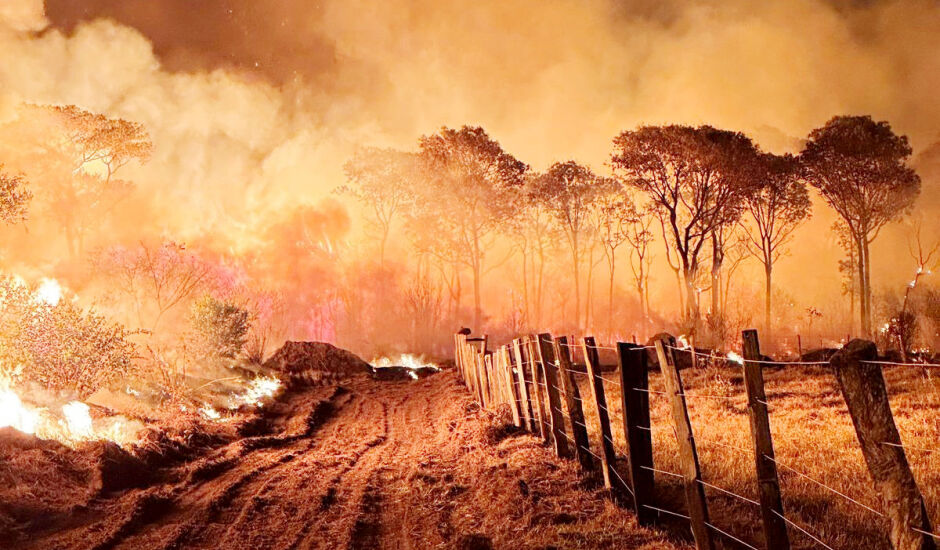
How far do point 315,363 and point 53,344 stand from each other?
16.7m

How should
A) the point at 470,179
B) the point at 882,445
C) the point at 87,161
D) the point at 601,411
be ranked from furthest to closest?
the point at 470,179
the point at 87,161
the point at 601,411
the point at 882,445

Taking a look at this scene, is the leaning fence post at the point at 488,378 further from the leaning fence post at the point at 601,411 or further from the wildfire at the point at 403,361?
the wildfire at the point at 403,361

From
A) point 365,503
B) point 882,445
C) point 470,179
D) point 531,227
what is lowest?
point 365,503

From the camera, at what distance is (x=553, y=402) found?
31.6 ft

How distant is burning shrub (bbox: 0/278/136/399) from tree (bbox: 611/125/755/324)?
83.6ft

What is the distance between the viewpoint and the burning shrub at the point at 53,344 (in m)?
13.7

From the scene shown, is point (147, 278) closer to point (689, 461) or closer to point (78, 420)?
point (78, 420)

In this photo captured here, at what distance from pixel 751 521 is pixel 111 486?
371 inches

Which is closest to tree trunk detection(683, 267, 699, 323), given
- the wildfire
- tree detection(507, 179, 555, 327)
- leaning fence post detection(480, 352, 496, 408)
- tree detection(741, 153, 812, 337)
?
tree detection(741, 153, 812, 337)

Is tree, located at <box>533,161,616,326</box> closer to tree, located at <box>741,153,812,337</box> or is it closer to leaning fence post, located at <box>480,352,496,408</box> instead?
tree, located at <box>741,153,812,337</box>

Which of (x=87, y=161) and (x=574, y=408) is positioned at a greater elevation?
(x=87, y=161)

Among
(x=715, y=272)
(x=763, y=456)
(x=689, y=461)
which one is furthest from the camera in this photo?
(x=715, y=272)

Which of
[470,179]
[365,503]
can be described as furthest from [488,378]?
[470,179]

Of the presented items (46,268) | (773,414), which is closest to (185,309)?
(46,268)
